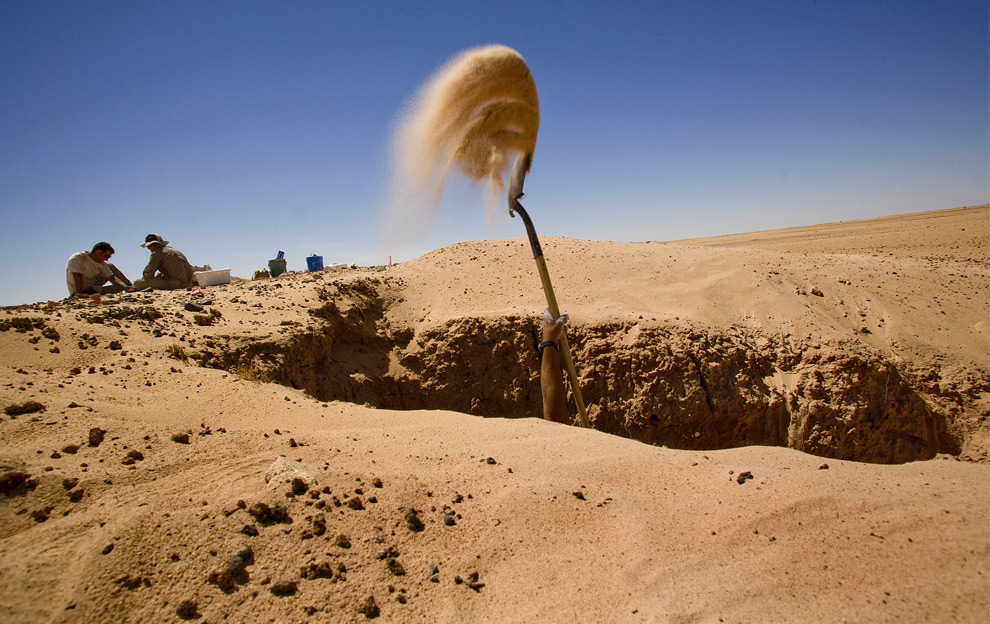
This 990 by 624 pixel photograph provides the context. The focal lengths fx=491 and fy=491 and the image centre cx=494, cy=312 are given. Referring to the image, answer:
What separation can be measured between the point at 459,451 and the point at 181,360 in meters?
2.65

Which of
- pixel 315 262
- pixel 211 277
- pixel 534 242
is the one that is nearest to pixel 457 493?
pixel 534 242

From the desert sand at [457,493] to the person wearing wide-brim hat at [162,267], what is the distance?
303 cm

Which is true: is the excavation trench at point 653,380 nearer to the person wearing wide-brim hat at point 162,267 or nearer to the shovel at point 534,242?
the shovel at point 534,242

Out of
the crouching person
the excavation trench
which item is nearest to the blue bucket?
the crouching person

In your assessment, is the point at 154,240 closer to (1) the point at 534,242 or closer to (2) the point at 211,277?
(2) the point at 211,277

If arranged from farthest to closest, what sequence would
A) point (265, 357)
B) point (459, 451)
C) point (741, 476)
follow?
point (265, 357) → point (459, 451) → point (741, 476)

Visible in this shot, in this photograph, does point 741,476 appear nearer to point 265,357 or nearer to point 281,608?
point 281,608

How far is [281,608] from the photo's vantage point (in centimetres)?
143

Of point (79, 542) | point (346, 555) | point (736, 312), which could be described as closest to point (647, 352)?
point (736, 312)

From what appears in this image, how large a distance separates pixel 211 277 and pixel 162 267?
0.66 metres

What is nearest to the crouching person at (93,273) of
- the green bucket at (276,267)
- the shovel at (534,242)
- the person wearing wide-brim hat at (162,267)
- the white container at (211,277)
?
the person wearing wide-brim hat at (162,267)

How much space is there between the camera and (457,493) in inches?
79.4

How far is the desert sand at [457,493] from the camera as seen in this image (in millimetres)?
1438

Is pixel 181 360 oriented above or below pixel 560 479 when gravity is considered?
above
